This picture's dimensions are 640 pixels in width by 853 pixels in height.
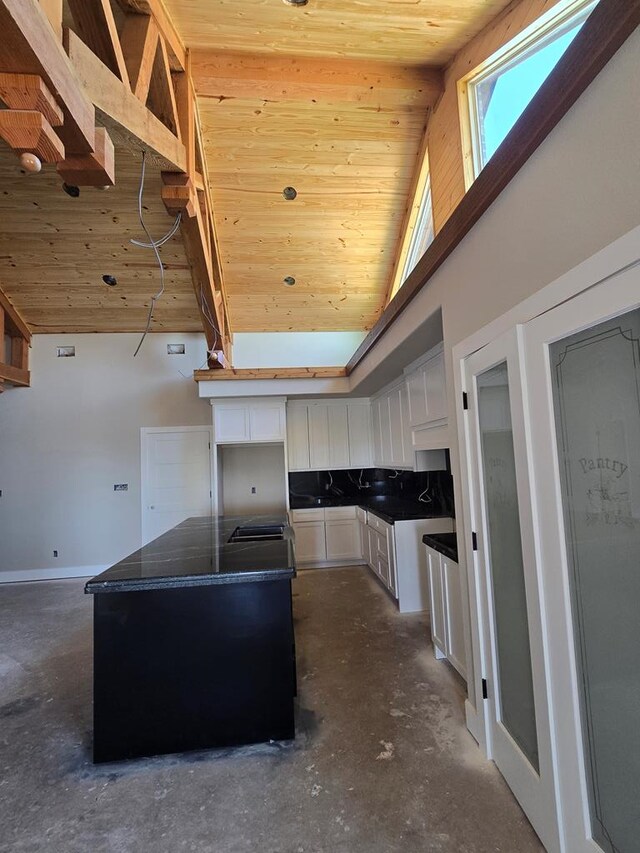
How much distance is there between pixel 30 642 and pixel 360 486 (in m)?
3.82

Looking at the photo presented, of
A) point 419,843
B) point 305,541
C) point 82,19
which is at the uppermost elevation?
point 82,19

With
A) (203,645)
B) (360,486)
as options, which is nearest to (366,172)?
(360,486)

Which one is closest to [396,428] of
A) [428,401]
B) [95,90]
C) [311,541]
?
Result: [428,401]

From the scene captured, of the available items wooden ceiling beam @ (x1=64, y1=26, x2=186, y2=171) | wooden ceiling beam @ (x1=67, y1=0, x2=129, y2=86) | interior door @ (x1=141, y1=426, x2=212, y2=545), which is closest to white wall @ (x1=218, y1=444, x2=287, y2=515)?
interior door @ (x1=141, y1=426, x2=212, y2=545)

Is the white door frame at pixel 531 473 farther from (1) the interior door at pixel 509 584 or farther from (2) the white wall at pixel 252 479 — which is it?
(2) the white wall at pixel 252 479

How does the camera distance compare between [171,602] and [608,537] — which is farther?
[171,602]

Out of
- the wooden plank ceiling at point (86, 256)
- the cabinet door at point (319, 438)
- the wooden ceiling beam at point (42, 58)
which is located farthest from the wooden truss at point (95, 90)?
the cabinet door at point (319, 438)

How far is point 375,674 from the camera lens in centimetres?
266

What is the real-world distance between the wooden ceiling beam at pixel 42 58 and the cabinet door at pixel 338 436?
4079mm

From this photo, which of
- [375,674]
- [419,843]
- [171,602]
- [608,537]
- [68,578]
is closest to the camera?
[608,537]

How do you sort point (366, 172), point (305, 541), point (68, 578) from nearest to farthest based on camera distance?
1. point (366, 172)
2. point (305, 541)
3. point (68, 578)

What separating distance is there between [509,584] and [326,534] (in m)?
3.49

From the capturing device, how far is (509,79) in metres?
2.77

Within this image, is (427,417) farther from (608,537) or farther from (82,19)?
(82,19)
